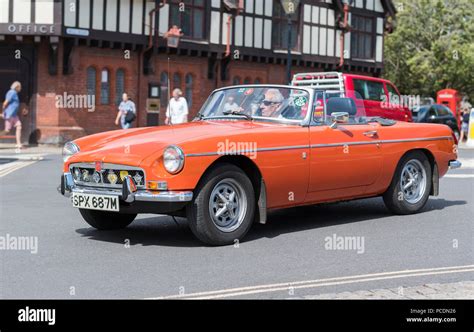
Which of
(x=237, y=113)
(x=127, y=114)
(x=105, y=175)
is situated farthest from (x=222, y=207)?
(x=127, y=114)

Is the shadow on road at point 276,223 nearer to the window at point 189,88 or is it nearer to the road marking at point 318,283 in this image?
the road marking at point 318,283

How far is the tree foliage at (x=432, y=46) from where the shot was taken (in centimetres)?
5181

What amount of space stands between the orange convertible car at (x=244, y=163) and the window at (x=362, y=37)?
30127 mm

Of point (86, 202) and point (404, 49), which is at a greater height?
point (404, 49)

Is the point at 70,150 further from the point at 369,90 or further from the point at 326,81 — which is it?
the point at 369,90

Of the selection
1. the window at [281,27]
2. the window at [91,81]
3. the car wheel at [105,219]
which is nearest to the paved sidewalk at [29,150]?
the window at [91,81]

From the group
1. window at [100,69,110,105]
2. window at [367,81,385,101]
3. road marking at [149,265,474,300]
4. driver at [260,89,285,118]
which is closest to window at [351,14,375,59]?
window at [100,69,110,105]

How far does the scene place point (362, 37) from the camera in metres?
40.4

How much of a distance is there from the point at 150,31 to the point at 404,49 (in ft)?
89.1

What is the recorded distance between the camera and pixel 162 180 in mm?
7551

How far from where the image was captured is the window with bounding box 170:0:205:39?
3219cm
